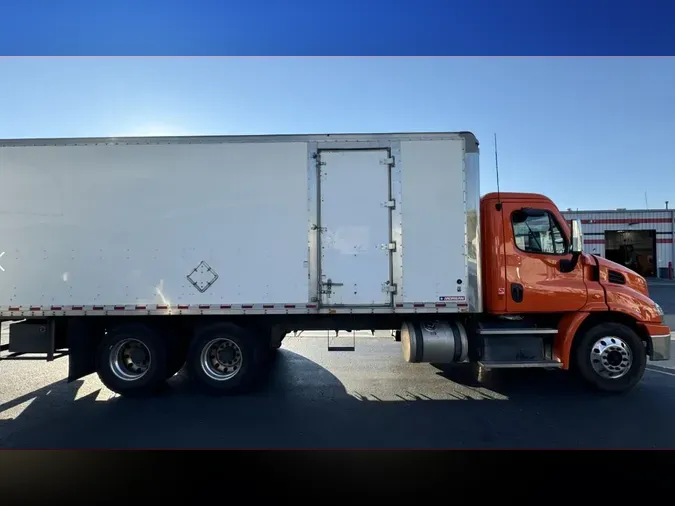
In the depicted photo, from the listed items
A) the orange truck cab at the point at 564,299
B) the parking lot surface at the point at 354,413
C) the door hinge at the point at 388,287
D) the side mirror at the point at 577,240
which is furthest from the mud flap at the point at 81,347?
the side mirror at the point at 577,240

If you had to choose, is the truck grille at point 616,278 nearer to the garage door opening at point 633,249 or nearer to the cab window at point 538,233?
the cab window at point 538,233

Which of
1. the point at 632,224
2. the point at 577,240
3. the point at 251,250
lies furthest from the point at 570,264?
the point at 632,224

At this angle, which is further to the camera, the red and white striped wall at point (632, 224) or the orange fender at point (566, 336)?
the red and white striped wall at point (632, 224)

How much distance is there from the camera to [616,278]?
538cm

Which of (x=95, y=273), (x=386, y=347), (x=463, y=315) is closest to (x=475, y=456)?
(x=463, y=315)

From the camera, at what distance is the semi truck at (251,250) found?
16.6ft

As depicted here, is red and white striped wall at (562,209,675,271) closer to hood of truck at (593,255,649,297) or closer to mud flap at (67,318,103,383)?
hood of truck at (593,255,649,297)

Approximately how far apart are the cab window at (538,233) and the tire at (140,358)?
17.2 feet

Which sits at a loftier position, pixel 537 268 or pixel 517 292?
pixel 537 268

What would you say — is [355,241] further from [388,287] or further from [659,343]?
[659,343]

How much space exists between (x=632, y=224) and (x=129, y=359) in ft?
117

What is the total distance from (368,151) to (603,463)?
4277 millimetres

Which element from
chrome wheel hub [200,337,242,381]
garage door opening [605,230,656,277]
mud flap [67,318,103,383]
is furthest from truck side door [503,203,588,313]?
garage door opening [605,230,656,277]

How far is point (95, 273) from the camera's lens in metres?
5.10
